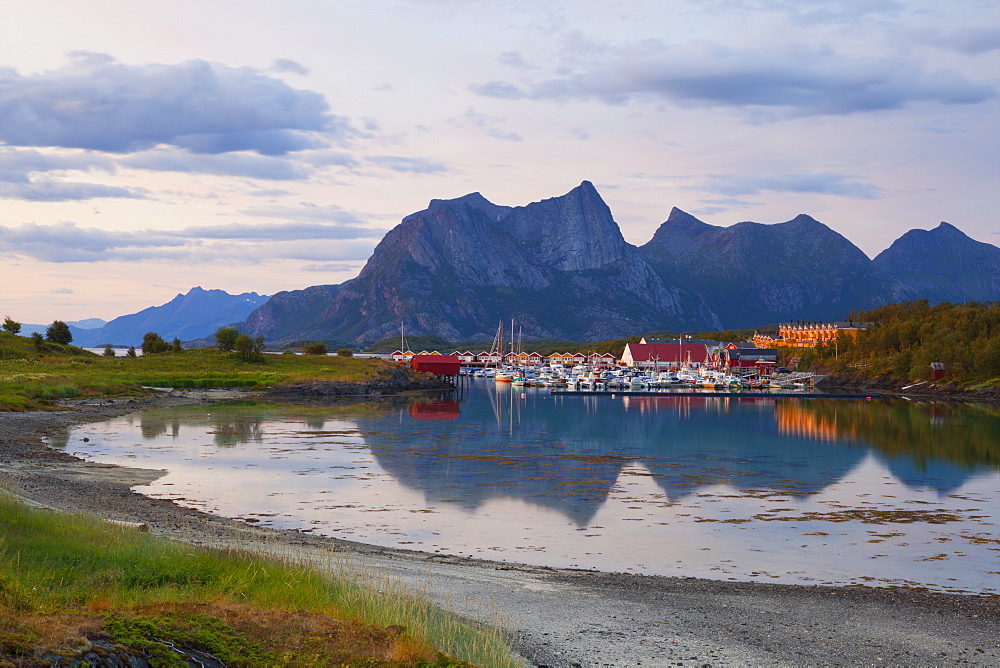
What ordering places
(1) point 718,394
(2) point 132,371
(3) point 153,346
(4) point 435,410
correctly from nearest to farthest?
(4) point 435,410 < (2) point 132,371 < (3) point 153,346 < (1) point 718,394

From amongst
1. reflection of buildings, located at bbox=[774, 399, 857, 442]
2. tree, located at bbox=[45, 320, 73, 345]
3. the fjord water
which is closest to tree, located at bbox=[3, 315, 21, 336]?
tree, located at bbox=[45, 320, 73, 345]

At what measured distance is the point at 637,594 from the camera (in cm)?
1822

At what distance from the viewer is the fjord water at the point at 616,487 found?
80.5 feet

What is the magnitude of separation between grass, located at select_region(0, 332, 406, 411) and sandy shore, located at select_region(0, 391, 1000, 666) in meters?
53.6

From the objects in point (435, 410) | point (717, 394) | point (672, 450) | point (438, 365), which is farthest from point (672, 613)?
point (438, 365)

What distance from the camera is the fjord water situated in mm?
24531

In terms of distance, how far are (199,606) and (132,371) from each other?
102102mm

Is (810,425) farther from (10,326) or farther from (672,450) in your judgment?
(10,326)

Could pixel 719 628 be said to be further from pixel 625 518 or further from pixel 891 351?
pixel 891 351

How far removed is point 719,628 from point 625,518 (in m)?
15.0

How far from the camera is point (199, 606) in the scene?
8773 millimetres

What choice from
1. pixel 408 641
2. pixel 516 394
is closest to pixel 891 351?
pixel 516 394

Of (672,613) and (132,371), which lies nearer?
(672,613)

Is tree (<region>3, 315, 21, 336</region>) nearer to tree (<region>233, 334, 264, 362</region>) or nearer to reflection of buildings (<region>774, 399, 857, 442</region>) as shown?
tree (<region>233, 334, 264, 362</region>)
